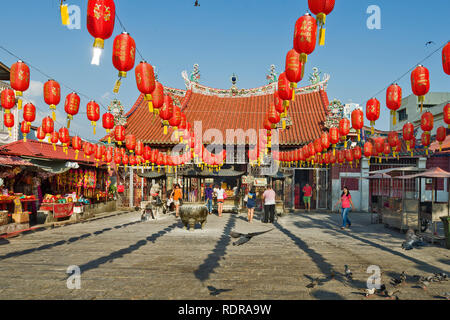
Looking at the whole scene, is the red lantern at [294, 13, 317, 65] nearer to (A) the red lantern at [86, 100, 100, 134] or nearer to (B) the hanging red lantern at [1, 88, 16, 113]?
(A) the red lantern at [86, 100, 100, 134]

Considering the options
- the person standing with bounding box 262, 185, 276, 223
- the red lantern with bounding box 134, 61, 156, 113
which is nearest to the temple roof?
the person standing with bounding box 262, 185, 276, 223

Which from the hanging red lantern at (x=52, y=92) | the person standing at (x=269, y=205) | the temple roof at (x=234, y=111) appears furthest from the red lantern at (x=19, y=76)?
the temple roof at (x=234, y=111)

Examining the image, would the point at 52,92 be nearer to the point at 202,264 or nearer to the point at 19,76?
the point at 19,76

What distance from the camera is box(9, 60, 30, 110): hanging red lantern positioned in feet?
28.7

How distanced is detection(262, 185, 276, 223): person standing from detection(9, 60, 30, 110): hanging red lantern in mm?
8874

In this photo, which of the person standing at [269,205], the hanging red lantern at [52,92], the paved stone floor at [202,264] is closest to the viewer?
the paved stone floor at [202,264]

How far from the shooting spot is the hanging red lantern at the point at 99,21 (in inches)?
230

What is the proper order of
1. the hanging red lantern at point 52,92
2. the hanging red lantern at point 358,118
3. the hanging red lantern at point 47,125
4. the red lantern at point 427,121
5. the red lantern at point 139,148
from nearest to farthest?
1. the hanging red lantern at point 52,92
2. the red lantern at point 427,121
3. the hanging red lantern at point 358,118
4. the hanging red lantern at point 47,125
5. the red lantern at point 139,148

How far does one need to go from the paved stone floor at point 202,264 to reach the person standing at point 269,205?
260 cm

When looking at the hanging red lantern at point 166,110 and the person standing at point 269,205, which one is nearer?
the hanging red lantern at point 166,110

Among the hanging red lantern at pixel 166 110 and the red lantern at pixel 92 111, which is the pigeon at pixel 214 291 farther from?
the red lantern at pixel 92 111

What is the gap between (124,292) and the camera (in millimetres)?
4648

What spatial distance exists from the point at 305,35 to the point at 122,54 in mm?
3699

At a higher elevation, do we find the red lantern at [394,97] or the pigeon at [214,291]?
the red lantern at [394,97]
